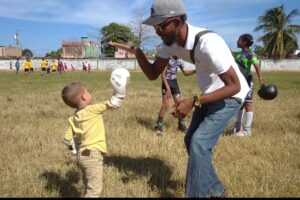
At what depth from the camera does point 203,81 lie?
3.98 metres

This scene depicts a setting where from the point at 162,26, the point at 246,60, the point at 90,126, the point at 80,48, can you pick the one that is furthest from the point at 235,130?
the point at 80,48

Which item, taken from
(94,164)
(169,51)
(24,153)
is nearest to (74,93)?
(94,164)

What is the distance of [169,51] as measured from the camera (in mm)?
4129

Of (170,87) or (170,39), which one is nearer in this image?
(170,39)

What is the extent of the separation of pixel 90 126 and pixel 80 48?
95.6m

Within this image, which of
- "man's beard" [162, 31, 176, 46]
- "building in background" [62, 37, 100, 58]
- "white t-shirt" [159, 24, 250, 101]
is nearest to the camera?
"white t-shirt" [159, 24, 250, 101]

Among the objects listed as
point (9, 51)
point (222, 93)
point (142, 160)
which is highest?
point (9, 51)

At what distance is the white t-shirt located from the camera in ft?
11.5

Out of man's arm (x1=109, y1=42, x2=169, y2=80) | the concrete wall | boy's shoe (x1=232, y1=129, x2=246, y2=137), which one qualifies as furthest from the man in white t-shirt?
Result: the concrete wall

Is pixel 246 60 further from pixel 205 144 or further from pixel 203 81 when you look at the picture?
pixel 205 144

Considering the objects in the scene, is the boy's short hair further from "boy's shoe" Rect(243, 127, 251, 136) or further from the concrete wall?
the concrete wall

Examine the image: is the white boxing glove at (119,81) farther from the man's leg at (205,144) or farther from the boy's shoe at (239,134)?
the boy's shoe at (239,134)

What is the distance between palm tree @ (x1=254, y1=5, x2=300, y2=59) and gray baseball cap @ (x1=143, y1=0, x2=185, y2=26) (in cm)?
6505

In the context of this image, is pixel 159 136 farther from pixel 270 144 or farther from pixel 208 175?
pixel 208 175
